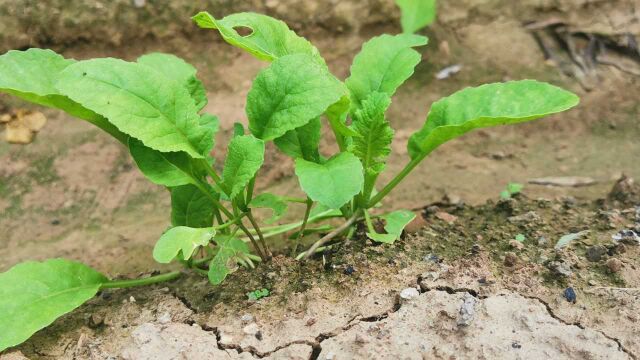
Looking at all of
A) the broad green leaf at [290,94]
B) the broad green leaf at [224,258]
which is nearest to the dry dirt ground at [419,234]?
the broad green leaf at [224,258]

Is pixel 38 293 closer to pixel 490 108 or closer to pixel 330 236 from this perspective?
pixel 330 236

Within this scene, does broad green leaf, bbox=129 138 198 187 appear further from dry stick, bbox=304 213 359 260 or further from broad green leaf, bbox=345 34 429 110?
broad green leaf, bbox=345 34 429 110

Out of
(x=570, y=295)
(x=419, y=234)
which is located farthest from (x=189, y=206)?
(x=570, y=295)

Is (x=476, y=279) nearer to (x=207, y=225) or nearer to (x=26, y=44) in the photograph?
(x=207, y=225)

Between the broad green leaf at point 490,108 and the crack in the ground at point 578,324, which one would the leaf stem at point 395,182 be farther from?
the crack in the ground at point 578,324

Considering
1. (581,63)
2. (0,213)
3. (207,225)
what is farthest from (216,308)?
(581,63)

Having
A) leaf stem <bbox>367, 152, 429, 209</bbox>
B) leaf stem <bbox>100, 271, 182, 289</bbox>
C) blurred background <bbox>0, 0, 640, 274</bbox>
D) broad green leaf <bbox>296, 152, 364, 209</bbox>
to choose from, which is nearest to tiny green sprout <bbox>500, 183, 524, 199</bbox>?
blurred background <bbox>0, 0, 640, 274</bbox>
